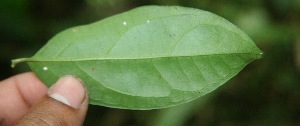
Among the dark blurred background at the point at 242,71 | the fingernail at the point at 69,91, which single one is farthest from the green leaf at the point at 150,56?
the dark blurred background at the point at 242,71

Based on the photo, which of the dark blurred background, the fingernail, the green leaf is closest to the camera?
the green leaf

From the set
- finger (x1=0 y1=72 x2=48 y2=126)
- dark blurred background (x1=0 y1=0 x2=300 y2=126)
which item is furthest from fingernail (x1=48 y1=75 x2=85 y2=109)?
dark blurred background (x1=0 y1=0 x2=300 y2=126)

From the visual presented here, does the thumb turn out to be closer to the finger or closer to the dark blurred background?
the finger

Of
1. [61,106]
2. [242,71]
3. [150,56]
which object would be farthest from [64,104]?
[242,71]

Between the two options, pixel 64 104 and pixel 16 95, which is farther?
pixel 16 95

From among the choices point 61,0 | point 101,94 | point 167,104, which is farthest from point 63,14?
point 167,104

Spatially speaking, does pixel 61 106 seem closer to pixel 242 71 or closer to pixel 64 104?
pixel 64 104
